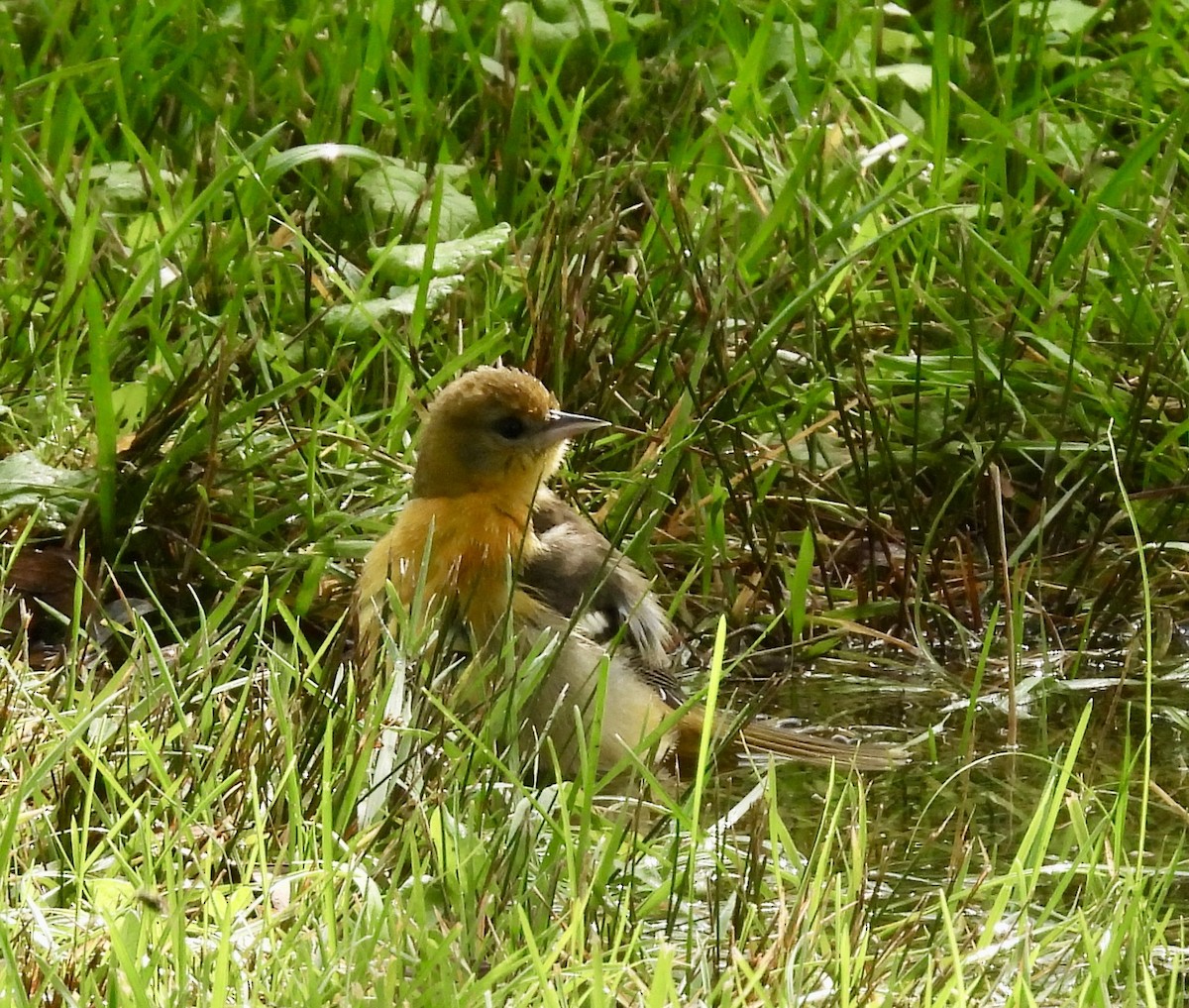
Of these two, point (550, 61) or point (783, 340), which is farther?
point (550, 61)

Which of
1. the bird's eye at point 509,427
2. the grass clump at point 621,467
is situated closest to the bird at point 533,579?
the bird's eye at point 509,427

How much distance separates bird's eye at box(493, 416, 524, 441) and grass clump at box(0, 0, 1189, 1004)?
305 mm

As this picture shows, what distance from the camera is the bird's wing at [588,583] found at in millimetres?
Result: 4383

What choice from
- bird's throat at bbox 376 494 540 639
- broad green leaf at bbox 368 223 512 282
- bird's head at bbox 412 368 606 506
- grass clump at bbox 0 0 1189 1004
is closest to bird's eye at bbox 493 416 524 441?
bird's head at bbox 412 368 606 506

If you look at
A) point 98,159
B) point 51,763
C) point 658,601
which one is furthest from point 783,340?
point 51,763

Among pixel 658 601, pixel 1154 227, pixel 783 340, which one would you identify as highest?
pixel 1154 227

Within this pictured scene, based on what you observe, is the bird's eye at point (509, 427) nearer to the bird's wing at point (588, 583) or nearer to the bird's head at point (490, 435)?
the bird's head at point (490, 435)

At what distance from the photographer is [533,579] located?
14.4ft

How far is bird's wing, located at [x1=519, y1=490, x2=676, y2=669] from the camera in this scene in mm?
4383

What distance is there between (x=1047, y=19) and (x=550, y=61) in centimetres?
168

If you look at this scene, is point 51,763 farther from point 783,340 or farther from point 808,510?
point 783,340

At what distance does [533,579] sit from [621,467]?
0.93 meters

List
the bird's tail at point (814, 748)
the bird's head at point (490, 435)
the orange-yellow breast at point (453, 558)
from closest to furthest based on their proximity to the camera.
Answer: the bird's tail at point (814, 748), the orange-yellow breast at point (453, 558), the bird's head at point (490, 435)

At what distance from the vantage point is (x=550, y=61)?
6777 millimetres
